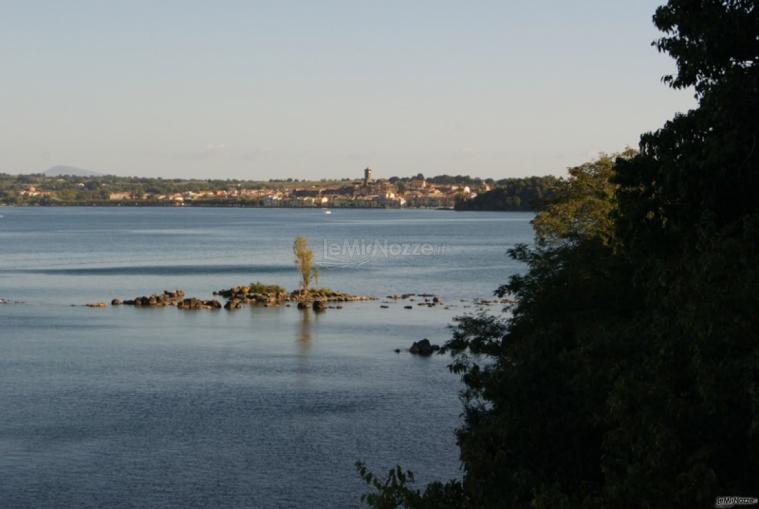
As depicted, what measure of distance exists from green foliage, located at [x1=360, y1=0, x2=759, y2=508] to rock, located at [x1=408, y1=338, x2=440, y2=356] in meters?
40.6

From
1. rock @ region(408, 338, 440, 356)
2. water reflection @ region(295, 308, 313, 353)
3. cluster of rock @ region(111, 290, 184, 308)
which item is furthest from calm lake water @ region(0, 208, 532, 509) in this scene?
cluster of rock @ region(111, 290, 184, 308)

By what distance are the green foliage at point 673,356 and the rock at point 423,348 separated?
40620mm

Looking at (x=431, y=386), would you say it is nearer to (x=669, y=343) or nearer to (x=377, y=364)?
(x=377, y=364)

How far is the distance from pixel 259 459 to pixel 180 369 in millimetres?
21151

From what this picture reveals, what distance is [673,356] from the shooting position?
15805mm

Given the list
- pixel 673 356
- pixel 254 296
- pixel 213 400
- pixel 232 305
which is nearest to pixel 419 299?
pixel 254 296

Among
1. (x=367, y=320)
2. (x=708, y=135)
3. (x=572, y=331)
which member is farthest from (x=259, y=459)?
(x=367, y=320)

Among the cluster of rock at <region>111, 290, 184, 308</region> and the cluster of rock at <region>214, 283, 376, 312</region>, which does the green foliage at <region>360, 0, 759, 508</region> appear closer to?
the cluster of rock at <region>214, 283, 376, 312</region>

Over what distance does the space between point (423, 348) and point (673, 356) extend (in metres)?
48.7

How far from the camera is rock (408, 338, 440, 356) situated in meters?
64.1

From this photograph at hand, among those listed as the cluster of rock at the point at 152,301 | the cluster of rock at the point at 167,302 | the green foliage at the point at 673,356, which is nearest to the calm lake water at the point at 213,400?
the cluster of rock at the point at 167,302

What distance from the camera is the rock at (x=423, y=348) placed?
64.1m

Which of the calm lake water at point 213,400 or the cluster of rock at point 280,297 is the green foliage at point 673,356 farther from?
the cluster of rock at point 280,297

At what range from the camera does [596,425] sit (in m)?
18.7
